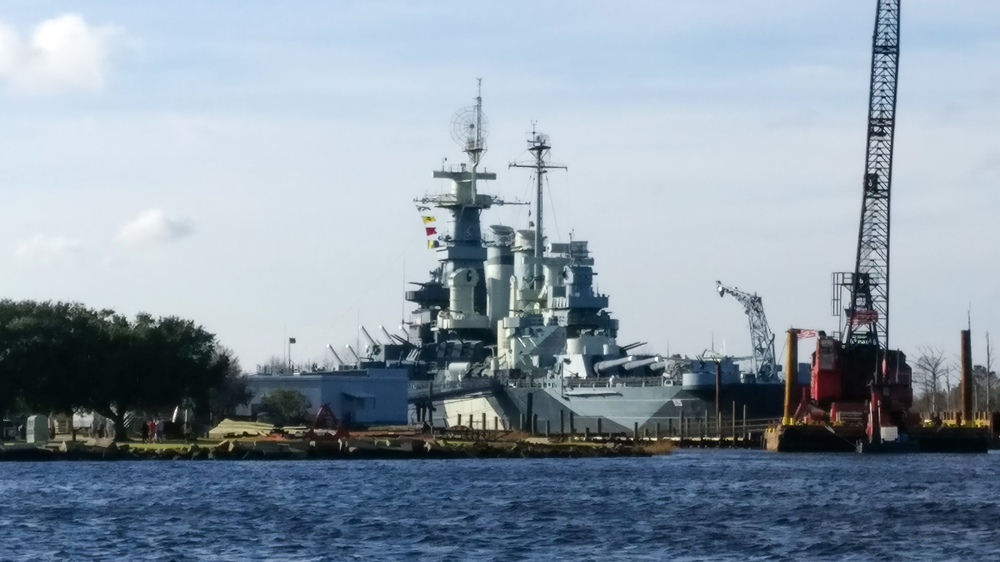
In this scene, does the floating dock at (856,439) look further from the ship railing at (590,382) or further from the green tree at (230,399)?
the green tree at (230,399)

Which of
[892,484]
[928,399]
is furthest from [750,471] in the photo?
[928,399]

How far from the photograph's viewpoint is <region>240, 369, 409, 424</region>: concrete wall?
Result: 99562 millimetres

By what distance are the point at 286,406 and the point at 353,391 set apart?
5.01 meters

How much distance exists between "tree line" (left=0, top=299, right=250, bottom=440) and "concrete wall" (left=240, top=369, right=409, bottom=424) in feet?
66.9

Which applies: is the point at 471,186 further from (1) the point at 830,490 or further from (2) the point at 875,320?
(1) the point at 830,490

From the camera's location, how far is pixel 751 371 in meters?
96.9

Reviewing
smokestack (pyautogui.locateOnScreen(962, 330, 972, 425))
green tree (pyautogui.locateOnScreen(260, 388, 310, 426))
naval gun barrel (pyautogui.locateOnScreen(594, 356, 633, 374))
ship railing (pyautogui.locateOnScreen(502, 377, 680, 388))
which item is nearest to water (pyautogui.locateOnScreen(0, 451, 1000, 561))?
smokestack (pyautogui.locateOnScreen(962, 330, 972, 425))

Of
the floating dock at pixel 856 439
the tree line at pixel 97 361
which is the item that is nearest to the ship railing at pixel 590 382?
the floating dock at pixel 856 439

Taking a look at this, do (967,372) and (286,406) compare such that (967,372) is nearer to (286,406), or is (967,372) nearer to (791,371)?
(791,371)

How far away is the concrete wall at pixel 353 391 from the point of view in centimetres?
9956

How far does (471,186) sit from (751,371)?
2620cm

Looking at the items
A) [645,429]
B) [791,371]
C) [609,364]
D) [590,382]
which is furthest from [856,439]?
[609,364]

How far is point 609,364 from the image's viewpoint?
100188 millimetres

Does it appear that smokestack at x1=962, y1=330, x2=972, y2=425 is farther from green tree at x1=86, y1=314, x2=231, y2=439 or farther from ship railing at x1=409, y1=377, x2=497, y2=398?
green tree at x1=86, y1=314, x2=231, y2=439
